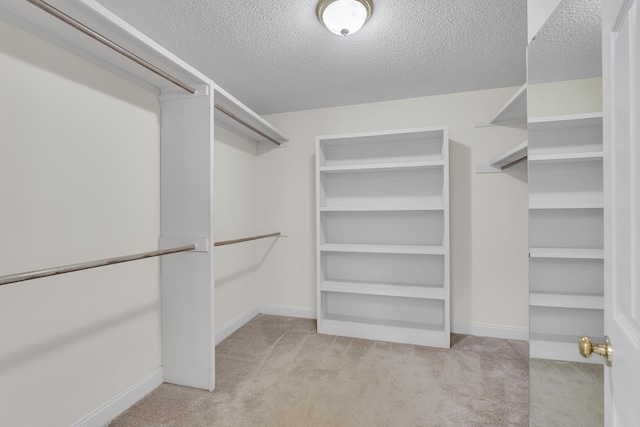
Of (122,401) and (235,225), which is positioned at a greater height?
(235,225)

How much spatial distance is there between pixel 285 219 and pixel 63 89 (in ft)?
6.75

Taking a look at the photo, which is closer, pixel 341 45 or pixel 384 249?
pixel 341 45

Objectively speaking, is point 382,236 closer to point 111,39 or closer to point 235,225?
point 235,225

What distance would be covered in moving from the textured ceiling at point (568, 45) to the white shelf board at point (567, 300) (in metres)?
0.67

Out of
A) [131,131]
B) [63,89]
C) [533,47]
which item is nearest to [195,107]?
[131,131]

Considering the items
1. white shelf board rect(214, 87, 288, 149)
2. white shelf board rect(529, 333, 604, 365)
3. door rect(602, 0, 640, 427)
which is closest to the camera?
door rect(602, 0, 640, 427)

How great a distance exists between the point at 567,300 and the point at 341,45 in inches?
71.1

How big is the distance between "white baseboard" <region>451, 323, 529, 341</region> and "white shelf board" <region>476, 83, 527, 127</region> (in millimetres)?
1782

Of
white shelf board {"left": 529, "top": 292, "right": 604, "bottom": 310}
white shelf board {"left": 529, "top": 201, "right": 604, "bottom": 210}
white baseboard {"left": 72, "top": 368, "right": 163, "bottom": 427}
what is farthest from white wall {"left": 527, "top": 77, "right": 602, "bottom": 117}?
white baseboard {"left": 72, "top": 368, "right": 163, "bottom": 427}

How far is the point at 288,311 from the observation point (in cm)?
315

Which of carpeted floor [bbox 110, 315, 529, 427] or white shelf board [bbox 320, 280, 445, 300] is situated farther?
white shelf board [bbox 320, 280, 445, 300]

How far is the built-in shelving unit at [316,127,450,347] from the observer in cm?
261

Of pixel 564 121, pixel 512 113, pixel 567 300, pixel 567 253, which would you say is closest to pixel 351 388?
pixel 567 300

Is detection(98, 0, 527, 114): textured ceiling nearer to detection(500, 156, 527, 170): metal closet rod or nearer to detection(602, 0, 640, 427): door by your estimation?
detection(500, 156, 527, 170): metal closet rod
